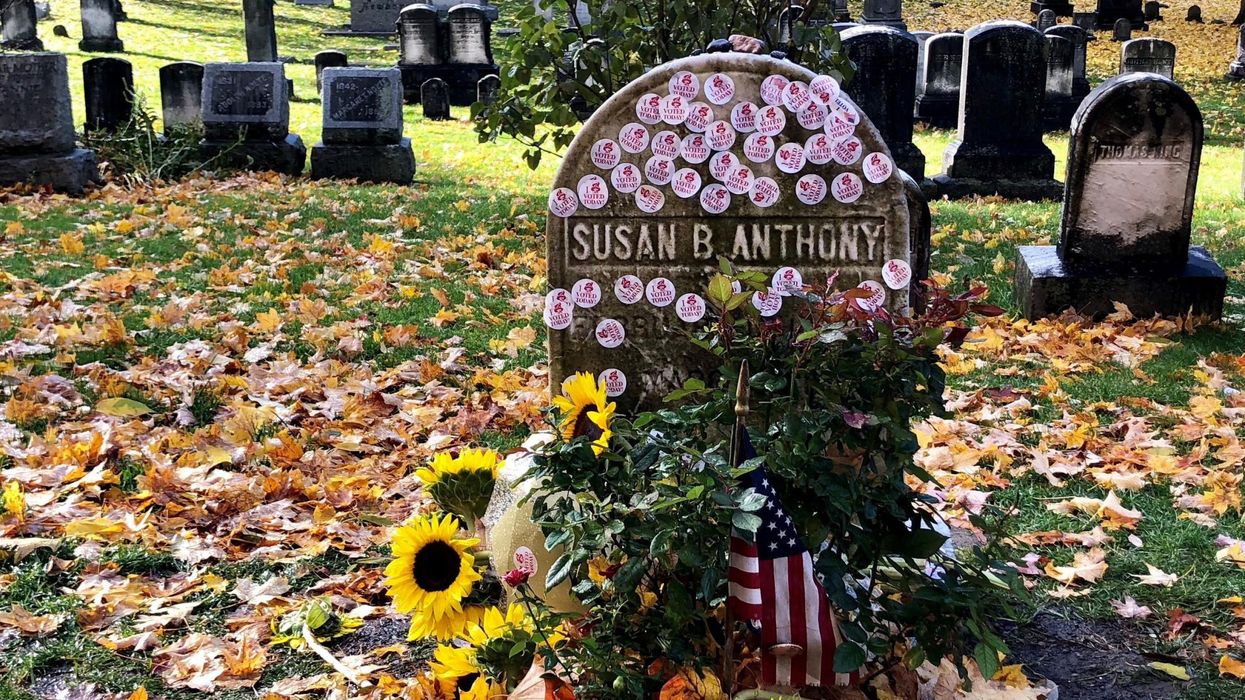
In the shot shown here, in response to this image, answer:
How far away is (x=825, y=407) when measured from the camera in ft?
8.75

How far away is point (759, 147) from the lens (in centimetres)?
331

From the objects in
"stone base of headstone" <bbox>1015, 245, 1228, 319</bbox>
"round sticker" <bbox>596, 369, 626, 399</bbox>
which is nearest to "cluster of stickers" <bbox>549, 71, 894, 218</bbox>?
"round sticker" <bbox>596, 369, 626, 399</bbox>

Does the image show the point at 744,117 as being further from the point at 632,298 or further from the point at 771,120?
the point at 632,298

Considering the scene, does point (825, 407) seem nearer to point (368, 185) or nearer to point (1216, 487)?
point (1216, 487)

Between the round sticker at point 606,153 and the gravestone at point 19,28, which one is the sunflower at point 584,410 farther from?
the gravestone at point 19,28

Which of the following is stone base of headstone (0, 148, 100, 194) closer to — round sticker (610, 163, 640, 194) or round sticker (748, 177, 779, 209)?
round sticker (610, 163, 640, 194)

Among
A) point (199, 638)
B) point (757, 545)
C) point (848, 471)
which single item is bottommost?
point (199, 638)

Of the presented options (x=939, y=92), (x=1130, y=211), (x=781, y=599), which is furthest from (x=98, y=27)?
(x=781, y=599)

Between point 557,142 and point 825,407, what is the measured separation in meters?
5.16

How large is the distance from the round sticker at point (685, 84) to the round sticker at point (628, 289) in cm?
55

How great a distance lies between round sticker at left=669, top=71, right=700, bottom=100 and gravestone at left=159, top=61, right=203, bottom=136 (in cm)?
1060

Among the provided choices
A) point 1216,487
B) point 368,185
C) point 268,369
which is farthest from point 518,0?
point 1216,487

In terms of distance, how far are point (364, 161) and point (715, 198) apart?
9.16 meters

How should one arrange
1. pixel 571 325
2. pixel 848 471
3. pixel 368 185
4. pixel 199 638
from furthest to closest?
pixel 368 185, pixel 571 325, pixel 199 638, pixel 848 471
